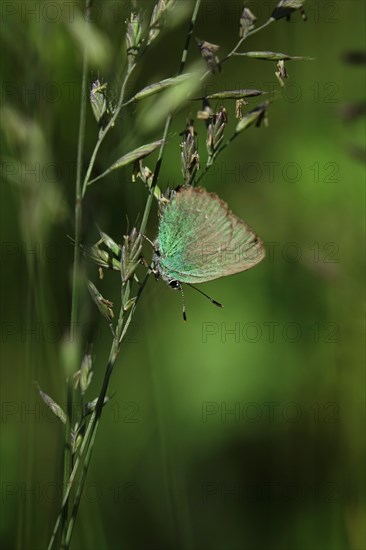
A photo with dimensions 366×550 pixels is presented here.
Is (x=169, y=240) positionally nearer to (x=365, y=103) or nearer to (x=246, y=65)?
(x=365, y=103)

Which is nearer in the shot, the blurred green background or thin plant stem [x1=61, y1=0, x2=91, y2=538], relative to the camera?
thin plant stem [x1=61, y1=0, x2=91, y2=538]

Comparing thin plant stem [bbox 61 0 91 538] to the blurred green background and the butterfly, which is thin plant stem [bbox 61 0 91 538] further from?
the blurred green background

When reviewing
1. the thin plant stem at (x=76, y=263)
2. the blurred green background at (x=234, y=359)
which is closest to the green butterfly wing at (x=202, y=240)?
the thin plant stem at (x=76, y=263)

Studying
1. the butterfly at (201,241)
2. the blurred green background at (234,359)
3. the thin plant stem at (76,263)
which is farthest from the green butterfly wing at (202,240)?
the blurred green background at (234,359)

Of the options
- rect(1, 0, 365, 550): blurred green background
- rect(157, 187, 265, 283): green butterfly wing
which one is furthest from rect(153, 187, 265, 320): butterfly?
rect(1, 0, 365, 550): blurred green background

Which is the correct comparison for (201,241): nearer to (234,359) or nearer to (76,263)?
(76,263)

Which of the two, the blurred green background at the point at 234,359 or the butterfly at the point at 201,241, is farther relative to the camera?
the blurred green background at the point at 234,359

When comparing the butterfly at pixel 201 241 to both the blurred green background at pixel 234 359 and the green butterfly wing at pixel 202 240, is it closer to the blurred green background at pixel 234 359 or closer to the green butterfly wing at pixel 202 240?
the green butterfly wing at pixel 202 240
